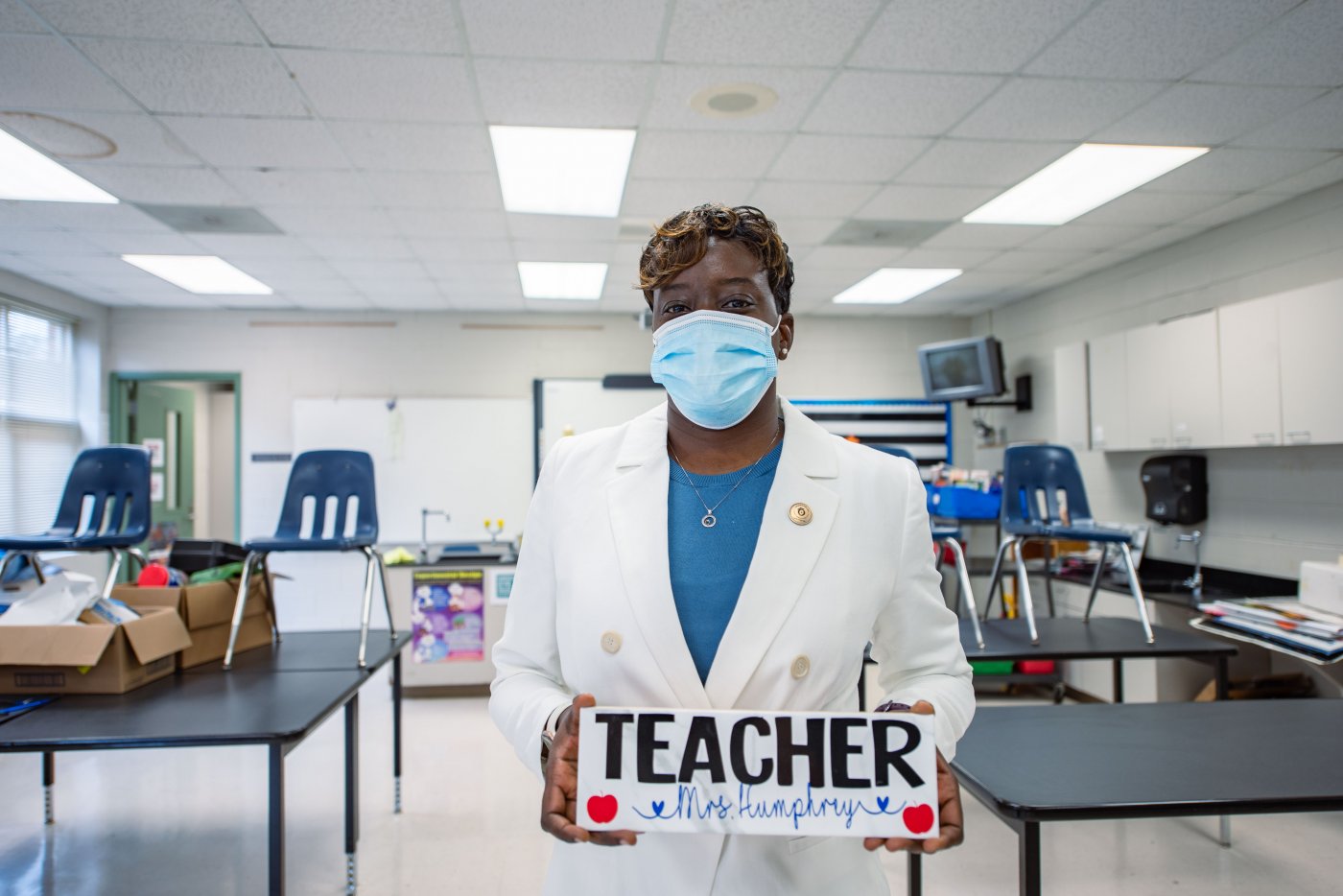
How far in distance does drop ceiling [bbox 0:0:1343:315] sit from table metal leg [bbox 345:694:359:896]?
2.15 meters

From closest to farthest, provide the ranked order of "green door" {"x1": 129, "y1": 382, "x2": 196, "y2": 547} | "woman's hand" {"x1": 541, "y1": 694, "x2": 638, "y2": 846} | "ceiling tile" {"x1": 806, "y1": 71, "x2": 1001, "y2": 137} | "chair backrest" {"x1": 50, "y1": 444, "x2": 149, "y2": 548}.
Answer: "woman's hand" {"x1": 541, "y1": 694, "x2": 638, "y2": 846} → "ceiling tile" {"x1": 806, "y1": 71, "x2": 1001, "y2": 137} → "chair backrest" {"x1": 50, "y1": 444, "x2": 149, "y2": 548} → "green door" {"x1": 129, "y1": 382, "x2": 196, "y2": 547}

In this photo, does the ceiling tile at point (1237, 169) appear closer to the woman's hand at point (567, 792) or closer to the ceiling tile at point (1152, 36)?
the ceiling tile at point (1152, 36)

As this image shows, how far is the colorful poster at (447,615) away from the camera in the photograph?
187 inches

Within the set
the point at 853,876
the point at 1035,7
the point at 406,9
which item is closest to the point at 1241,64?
the point at 1035,7

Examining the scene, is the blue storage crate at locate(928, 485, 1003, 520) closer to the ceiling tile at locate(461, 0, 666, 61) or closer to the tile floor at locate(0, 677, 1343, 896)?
the tile floor at locate(0, 677, 1343, 896)

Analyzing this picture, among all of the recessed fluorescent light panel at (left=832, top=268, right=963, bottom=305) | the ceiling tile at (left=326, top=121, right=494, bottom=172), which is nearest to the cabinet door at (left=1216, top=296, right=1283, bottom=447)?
the recessed fluorescent light panel at (left=832, top=268, right=963, bottom=305)

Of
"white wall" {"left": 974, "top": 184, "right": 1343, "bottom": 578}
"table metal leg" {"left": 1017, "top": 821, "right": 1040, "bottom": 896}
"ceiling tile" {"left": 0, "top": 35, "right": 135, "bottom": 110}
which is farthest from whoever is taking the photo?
"white wall" {"left": 974, "top": 184, "right": 1343, "bottom": 578}

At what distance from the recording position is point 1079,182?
376 centimetres

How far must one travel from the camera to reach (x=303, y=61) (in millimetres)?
2549

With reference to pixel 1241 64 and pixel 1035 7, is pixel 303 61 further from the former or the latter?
pixel 1241 64

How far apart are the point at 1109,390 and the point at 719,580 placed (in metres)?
4.70

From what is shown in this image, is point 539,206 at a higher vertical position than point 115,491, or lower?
higher

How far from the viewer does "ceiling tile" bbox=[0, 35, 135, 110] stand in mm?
2459

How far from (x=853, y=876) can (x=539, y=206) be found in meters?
3.64
